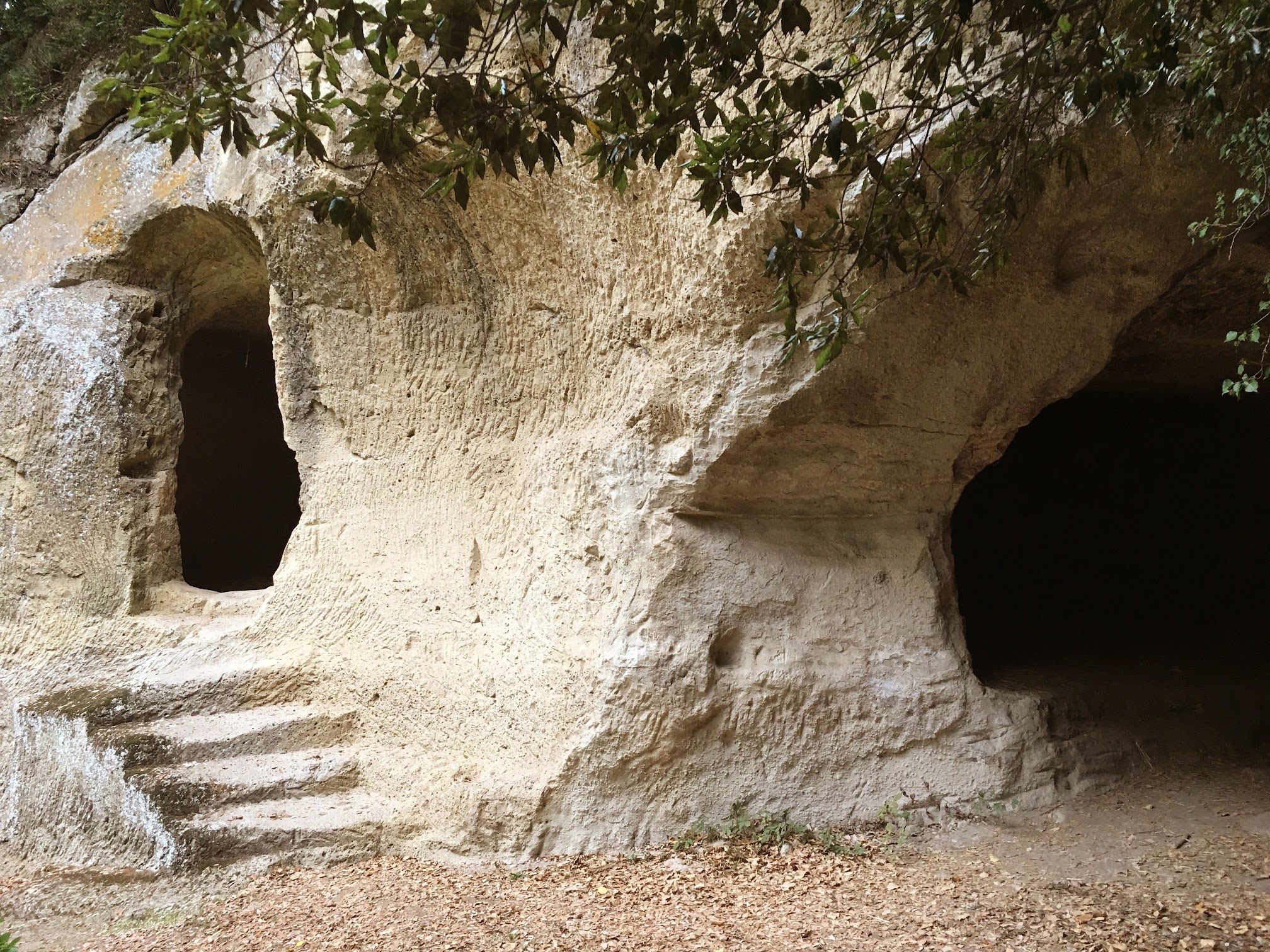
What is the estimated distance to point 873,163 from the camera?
2260 millimetres

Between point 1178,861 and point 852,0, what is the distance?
305 cm

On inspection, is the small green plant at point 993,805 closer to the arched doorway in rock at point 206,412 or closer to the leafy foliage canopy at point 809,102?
the leafy foliage canopy at point 809,102

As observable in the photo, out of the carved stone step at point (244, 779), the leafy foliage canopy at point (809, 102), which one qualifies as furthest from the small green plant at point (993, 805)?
the carved stone step at point (244, 779)

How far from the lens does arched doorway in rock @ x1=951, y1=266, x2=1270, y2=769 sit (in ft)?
18.1

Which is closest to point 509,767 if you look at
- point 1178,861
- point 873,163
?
point 1178,861

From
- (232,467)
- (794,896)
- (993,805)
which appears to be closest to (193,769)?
(794,896)

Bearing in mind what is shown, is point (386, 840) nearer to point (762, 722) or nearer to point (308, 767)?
point (308, 767)

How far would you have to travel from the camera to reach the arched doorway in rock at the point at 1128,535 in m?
5.53

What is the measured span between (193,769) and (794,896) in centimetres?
257

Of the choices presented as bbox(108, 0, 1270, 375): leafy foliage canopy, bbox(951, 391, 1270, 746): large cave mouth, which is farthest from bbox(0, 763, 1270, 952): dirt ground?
bbox(951, 391, 1270, 746): large cave mouth

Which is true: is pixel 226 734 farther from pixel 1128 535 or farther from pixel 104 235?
pixel 1128 535

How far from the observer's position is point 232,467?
7703 mm

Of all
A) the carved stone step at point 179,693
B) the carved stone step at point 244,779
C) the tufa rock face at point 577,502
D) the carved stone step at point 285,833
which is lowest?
the carved stone step at point 285,833

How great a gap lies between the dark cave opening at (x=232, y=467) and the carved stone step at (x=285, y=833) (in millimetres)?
2993
